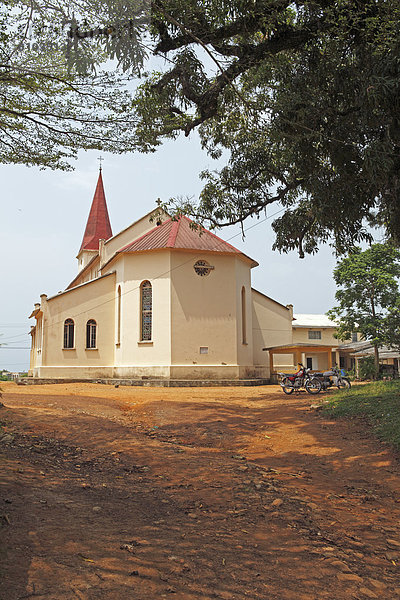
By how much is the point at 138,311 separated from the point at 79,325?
13.6ft

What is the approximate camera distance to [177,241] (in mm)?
25922

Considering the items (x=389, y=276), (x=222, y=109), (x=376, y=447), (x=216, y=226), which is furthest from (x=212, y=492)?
(x=389, y=276)

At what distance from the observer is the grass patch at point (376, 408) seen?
28.6 ft

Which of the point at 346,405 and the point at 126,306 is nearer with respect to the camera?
the point at 346,405

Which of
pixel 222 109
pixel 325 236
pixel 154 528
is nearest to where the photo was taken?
pixel 154 528

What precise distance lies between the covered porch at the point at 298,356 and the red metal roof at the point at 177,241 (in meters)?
6.41

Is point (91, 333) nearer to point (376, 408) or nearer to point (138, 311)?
point (138, 311)

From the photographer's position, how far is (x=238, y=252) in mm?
26641

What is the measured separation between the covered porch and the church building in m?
1.39

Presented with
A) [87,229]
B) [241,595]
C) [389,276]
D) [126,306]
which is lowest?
[241,595]

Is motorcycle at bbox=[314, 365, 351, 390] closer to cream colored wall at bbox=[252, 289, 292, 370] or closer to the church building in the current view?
the church building

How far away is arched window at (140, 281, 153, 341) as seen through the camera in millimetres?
25375

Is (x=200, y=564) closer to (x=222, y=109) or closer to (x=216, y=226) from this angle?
(x=222, y=109)

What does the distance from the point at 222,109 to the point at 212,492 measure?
844cm
